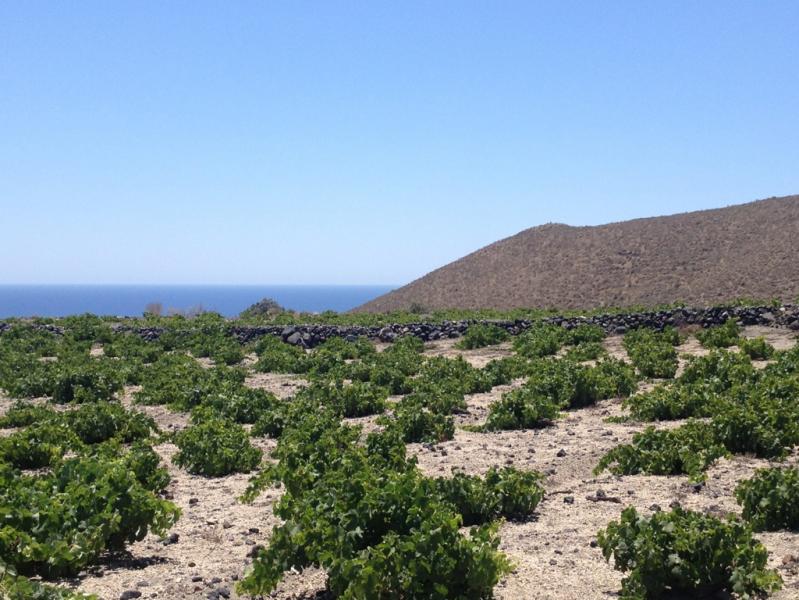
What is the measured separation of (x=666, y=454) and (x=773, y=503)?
2379mm

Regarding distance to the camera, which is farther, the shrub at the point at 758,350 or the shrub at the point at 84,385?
the shrub at the point at 758,350

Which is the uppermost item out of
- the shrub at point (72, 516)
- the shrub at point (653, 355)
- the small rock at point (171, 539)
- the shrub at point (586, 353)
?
the shrub at point (72, 516)

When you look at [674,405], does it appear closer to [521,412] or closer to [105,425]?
[521,412]

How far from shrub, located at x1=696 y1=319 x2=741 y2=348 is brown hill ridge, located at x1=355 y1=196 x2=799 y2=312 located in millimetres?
24028

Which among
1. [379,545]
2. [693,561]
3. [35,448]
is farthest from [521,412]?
[379,545]

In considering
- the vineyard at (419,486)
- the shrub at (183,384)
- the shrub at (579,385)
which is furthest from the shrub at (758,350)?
the shrub at (183,384)

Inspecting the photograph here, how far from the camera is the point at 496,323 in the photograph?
29250mm

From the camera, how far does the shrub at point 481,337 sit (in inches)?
1023

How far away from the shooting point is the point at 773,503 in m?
6.94

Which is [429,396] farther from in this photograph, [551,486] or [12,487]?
[12,487]

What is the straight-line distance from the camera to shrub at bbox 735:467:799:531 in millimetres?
6906

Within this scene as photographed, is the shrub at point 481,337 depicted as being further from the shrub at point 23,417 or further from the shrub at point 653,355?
the shrub at point 23,417

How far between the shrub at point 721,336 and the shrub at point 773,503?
13911mm

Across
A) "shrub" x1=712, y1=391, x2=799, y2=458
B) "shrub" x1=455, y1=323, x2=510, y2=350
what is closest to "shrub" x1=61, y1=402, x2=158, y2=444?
"shrub" x1=712, y1=391, x2=799, y2=458
